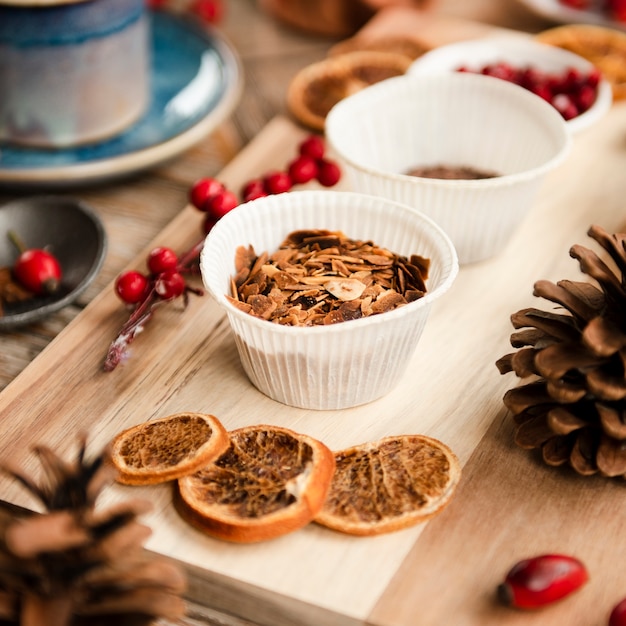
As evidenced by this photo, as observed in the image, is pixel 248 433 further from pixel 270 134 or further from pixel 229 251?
pixel 270 134

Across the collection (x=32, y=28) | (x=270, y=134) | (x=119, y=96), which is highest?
(x=32, y=28)

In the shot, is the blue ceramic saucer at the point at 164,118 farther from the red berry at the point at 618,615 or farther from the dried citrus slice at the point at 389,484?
the red berry at the point at 618,615

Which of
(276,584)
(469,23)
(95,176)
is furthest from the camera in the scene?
(469,23)

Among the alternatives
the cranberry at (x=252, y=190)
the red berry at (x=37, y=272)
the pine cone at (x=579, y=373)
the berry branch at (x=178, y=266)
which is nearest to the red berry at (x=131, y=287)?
the berry branch at (x=178, y=266)

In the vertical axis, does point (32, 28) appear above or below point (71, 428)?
above

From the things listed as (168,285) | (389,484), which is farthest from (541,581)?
(168,285)

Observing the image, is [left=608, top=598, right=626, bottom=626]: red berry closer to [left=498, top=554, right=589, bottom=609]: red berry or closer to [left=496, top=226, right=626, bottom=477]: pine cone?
[left=498, top=554, right=589, bottom=609]: red berry

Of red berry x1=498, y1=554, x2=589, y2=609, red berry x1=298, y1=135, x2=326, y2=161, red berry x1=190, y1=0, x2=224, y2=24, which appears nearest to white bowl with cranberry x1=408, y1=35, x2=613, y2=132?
red berry x1=298, y1=135, x2=326, y2=161

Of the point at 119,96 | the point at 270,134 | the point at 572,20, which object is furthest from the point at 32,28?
the point at 572,20
